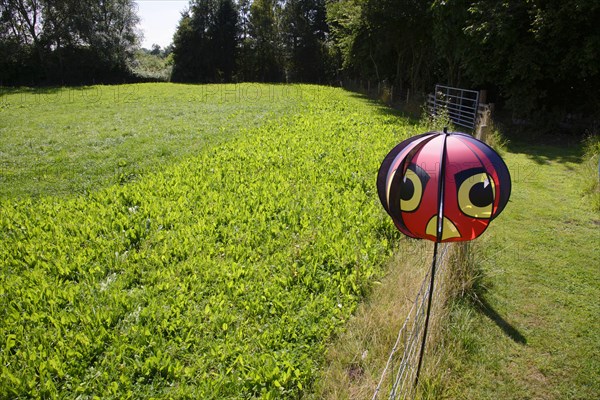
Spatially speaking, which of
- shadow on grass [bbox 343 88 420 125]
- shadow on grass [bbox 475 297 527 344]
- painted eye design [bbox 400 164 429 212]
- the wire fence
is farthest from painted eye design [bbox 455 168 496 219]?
shadow on grass [bbox 343 88 420 125]

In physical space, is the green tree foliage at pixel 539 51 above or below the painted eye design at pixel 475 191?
above

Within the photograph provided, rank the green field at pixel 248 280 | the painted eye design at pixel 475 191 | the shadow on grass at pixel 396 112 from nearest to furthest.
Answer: the painted eye design at pixel 475 191 < the green field at pixel 248 280 < the shadow on grass at pixel 396 112

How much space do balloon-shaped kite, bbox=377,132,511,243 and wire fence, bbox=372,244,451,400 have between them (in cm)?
96

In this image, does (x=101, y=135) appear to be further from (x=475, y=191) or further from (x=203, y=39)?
(x=203, y=39)

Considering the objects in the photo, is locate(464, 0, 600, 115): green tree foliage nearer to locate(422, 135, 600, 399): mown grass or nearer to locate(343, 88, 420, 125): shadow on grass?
locate(343, 88, 420, 125): shadow on grass

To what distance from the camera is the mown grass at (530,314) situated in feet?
10.1

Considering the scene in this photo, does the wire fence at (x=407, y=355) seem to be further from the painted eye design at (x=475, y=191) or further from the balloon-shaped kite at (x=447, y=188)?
the painted eye design at (x=475, y=191)

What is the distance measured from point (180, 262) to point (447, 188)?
11.2ft

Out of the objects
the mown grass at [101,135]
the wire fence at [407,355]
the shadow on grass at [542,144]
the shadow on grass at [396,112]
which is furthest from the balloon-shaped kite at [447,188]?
the shadow on grass at [396,112]

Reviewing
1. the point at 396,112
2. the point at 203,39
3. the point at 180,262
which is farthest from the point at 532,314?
the point at 203,39

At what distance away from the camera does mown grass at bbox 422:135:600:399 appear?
3.07 metres

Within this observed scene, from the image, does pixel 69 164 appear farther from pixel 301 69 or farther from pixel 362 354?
pixel 301 69

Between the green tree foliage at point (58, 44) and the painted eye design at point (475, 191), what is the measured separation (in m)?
39.2

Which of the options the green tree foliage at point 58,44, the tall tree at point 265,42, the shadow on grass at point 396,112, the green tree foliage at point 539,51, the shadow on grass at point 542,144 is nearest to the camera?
the shadow on grass at point 542,144
